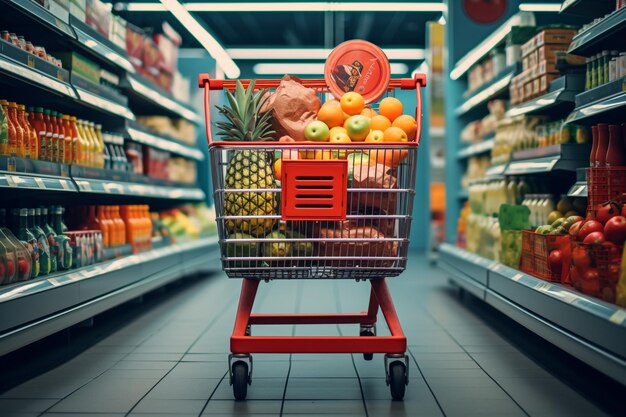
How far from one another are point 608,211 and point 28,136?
2.81 metres

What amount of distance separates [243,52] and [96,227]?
6.50 m

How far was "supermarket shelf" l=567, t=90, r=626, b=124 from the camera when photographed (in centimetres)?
314

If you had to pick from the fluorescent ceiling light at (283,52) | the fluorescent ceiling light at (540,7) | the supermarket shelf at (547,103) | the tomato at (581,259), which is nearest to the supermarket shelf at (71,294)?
the tomato at (581,259)

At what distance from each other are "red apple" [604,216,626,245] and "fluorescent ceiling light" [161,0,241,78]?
4731 millimetres

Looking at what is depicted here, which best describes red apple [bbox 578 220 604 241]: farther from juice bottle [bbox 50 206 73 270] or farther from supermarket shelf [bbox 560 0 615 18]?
juice bottle [bbox 50 206 73 270]

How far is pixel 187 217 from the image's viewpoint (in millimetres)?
7949

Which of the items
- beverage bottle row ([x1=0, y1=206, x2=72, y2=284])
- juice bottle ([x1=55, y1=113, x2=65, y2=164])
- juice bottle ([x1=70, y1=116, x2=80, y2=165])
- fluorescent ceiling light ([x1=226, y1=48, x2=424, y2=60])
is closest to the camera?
beverage bottle row ([x1=0, y1=206, x2=72, y2=284])

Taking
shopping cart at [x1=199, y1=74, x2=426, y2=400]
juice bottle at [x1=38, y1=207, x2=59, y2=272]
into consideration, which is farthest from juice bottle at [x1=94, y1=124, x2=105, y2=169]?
shopping cart at [x1=199, y1=74, x2=426, y2=400]

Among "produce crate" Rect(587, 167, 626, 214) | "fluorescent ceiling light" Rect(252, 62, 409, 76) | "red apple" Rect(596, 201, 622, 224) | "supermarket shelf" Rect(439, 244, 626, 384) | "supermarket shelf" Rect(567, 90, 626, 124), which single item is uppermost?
"fluorescent ceiling light" Rect(252, 62, 409, 76)

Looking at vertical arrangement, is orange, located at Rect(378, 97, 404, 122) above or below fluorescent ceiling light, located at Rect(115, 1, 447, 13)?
below

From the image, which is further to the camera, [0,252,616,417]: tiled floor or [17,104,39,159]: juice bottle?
[17,104,39,159]: juice bottle

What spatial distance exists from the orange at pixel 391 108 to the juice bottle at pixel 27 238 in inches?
73.4

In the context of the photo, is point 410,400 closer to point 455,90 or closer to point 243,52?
point 455,90

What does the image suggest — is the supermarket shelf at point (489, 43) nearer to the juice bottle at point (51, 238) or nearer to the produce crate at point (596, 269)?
the produce crate at point (596, 269)
